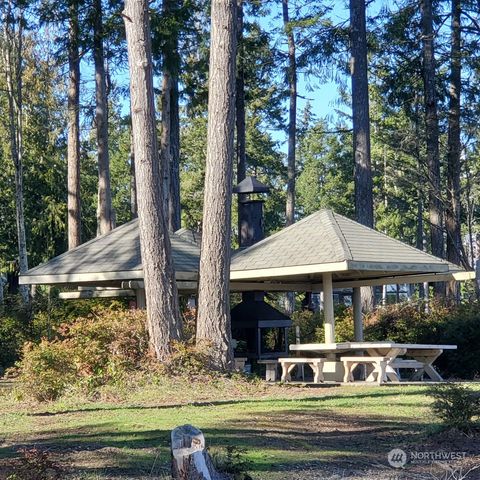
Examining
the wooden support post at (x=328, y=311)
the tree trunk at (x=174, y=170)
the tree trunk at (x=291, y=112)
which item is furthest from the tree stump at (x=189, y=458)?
the tree trunk at (x=291, y=112)

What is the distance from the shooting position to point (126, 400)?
12695 mm

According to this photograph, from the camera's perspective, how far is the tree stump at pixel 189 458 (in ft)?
19.0

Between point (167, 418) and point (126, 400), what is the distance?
255cm

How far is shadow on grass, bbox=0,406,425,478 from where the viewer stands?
752 cm

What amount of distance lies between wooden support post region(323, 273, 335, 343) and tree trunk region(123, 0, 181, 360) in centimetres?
353

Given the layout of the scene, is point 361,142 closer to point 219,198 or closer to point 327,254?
point 327,254

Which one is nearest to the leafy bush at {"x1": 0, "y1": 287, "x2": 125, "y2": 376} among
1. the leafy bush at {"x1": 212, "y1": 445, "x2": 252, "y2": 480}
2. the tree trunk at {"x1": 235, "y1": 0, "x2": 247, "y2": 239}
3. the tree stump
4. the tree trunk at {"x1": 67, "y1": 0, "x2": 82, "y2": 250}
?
the tree trunk at {"x1": 67, "y1": 0, "x2": 82, "y2": 250}

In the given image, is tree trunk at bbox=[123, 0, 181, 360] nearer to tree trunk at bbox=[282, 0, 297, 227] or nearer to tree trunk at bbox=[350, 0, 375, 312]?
tree trunk at bbox=[350, 0, 375, 312]

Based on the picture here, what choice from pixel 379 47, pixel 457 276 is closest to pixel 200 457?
pixel 457 276

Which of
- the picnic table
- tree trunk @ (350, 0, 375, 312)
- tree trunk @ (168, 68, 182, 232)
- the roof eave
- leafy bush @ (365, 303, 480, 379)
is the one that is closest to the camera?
the picnic table

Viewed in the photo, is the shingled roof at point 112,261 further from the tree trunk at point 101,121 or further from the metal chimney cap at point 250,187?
the tree trunk at point 101,121

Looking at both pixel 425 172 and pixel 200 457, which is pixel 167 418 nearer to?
pixel 200 457

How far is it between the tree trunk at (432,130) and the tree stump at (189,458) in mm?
19780

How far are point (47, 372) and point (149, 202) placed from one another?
3526mm
